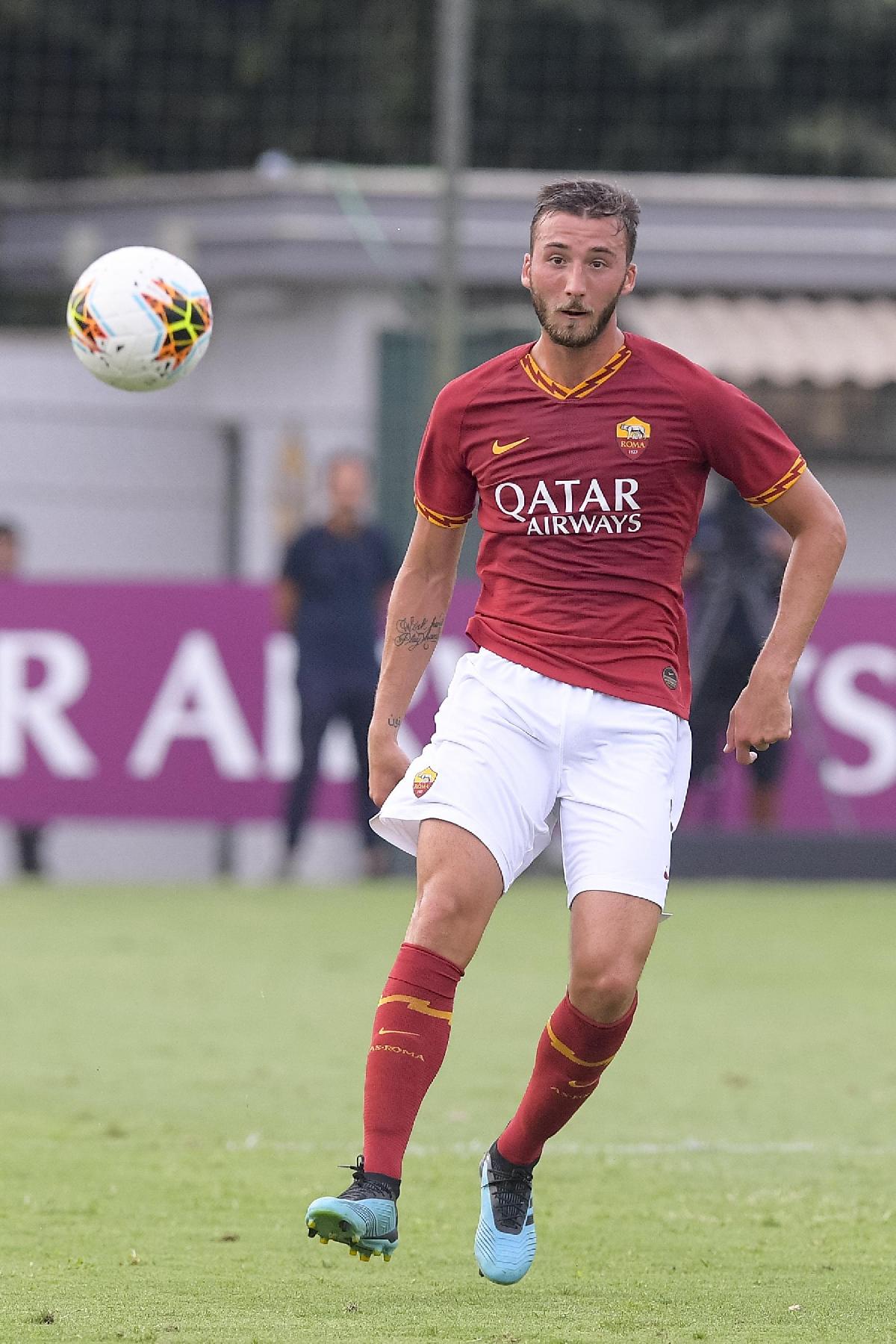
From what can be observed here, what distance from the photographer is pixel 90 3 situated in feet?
84.8

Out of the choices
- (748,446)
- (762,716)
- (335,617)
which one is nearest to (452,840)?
(762,716)

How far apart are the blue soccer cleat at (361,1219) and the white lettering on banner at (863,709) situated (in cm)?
998

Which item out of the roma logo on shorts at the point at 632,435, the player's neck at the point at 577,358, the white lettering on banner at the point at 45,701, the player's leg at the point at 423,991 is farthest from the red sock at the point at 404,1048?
the white lettering on banner at the point at 45,701

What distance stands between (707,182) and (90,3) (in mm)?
9359

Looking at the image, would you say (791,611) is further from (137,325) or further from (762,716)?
(137,325)

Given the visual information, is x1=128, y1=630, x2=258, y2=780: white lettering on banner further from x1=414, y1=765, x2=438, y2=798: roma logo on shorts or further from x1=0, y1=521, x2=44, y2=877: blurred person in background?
x1=414, y1=765, x2=438, y2=798: roma logo on shorts

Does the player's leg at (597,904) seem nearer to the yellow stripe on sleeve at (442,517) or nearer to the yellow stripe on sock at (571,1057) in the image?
the yellow stripe on sock at (571,1057)

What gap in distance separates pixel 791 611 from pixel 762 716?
245mm

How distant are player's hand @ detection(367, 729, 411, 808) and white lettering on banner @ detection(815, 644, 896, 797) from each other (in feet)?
30.3

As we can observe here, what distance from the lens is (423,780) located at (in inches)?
212

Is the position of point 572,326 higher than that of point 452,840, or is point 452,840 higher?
point 572,326

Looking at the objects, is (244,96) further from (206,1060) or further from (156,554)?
(206,1060)

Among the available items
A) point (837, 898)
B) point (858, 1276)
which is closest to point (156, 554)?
point (837, 898)

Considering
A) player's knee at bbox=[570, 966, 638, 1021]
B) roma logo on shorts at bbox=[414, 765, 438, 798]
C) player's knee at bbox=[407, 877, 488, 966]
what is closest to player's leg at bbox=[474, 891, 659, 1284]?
player's knee at bbox=[570, 966, 638, 1021]
